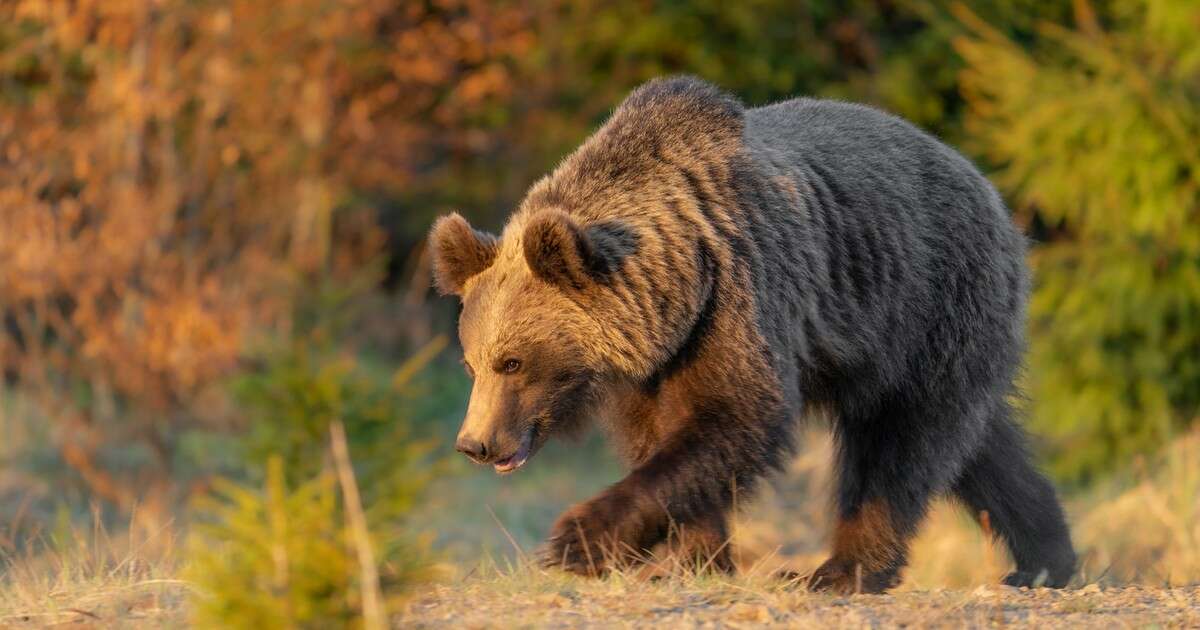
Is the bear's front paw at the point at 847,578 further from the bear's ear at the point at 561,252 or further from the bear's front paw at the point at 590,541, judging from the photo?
the bear's ear at the point at 561,252

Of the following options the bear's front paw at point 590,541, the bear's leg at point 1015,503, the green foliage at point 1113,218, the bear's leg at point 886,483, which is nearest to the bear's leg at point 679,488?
the bear's front paw at point 590,541

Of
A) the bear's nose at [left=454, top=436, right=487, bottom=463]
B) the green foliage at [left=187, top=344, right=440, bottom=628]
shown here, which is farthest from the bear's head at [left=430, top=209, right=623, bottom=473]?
the green foliage at [left=187, top=344, right=440, bottom=628]

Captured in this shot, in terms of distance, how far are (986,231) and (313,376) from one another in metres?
3.54

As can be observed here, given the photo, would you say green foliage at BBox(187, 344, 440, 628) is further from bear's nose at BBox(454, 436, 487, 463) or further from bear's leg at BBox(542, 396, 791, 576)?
bear's nose at BBox(454, 436, 487, 463)

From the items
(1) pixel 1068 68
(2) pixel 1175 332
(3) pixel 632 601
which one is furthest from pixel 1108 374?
(3) pixel 632 601

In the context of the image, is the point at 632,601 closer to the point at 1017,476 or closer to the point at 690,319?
the point at 690,319

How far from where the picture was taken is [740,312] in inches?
222

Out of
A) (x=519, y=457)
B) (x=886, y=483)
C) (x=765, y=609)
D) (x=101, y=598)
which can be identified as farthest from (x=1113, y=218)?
(x=101, y=598)

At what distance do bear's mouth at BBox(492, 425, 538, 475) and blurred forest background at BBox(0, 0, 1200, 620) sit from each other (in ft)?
7.11

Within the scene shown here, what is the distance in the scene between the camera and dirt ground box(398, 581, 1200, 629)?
4523 millimetres

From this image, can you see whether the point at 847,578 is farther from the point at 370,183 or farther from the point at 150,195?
the point at 370,183

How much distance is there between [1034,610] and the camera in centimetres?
500

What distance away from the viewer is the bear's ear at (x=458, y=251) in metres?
6.04

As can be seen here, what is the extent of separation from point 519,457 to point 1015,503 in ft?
8.56
